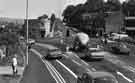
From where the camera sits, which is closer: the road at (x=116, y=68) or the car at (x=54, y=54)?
the road at (x=116, y=68)

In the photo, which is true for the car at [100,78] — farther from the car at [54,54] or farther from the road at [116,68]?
the car at [54,54]

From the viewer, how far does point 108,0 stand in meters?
164

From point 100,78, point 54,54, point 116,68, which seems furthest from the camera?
point 54,54

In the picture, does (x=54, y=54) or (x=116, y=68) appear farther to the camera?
(x=54, y=54)

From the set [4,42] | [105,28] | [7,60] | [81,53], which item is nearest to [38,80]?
[7,60]

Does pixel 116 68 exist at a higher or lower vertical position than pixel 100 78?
lower

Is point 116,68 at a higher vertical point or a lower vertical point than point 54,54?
lower

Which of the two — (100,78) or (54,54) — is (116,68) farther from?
(100,78)

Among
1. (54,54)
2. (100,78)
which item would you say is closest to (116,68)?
(54,54)

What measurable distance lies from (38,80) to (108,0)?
142 metres

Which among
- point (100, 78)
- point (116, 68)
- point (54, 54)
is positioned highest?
point (100, 78)

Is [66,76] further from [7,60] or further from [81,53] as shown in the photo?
[81,53]

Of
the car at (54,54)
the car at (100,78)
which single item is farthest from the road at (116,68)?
the car at (100,78)

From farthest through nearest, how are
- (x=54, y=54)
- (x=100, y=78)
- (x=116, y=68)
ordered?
1. (x=54, y=54)
2. (x=116, y=68)
3. (x=100, y=78)
